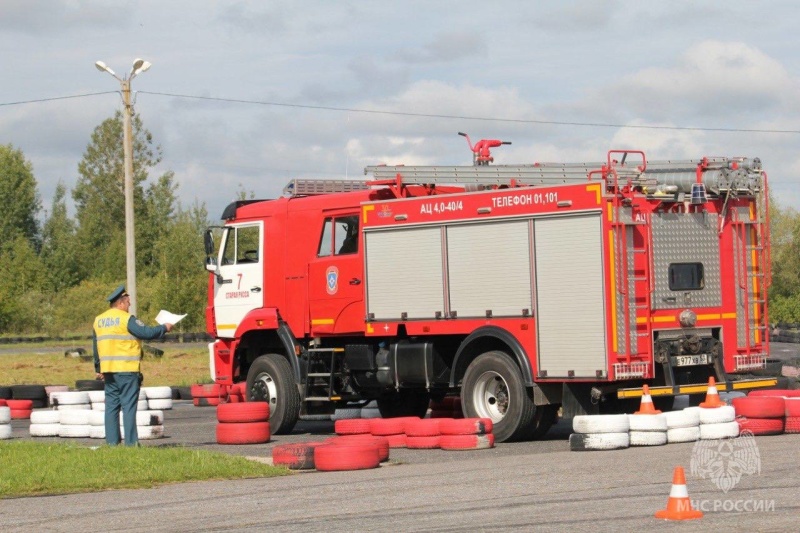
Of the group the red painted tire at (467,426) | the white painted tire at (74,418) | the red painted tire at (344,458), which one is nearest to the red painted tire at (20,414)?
the white painted tire at (74,418)

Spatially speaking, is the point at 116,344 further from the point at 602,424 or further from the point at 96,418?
the point at 602,424

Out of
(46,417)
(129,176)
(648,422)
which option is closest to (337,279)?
(46,417)

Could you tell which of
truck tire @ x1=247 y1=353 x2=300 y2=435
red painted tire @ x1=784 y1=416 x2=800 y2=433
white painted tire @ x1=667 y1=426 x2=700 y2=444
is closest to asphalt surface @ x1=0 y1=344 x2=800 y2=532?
white painted tire @ x1=667 y1=426 x2=700 y2=444

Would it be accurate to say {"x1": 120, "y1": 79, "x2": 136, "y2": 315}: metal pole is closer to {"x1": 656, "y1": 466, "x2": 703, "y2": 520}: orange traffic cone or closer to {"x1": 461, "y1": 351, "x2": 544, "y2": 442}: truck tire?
{"x1": 461, "y1": 351, "x2": 544, "y2": 442}: truck tire

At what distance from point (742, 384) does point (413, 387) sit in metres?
4.30

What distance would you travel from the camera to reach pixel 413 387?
17.7 m

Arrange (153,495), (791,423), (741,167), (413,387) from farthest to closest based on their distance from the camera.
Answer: (413,387) < (741,167) < (791,423) < (153,495)

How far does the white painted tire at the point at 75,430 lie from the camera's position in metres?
18.4

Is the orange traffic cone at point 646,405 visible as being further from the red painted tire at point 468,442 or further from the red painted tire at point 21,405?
the red painted tire at point 21,405

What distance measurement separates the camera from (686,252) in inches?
633

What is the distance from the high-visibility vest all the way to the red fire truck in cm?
359

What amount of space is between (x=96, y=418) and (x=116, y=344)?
120 inches

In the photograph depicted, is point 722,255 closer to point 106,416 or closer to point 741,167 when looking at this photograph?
point 741,167

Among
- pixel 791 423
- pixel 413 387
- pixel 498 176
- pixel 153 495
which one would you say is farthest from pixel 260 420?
pixel 791 423
